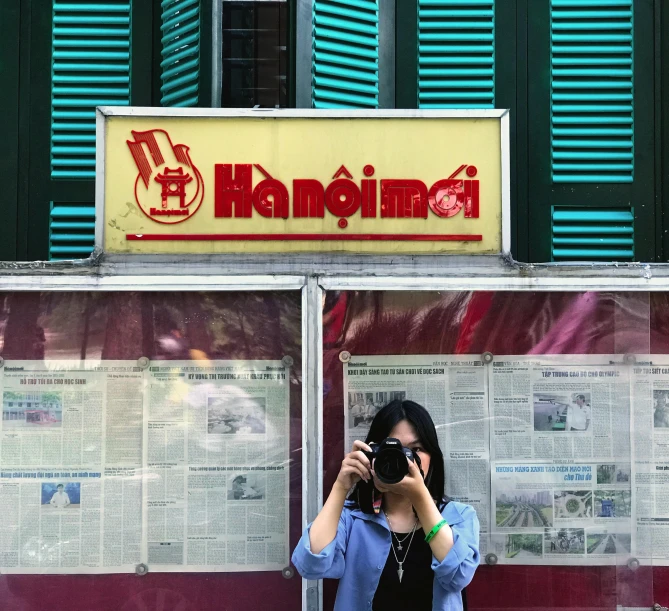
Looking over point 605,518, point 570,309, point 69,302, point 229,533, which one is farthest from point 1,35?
point 605,518

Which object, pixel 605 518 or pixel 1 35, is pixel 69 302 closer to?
pixel 1 35

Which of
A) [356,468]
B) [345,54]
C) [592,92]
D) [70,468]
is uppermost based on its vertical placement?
[345,54]

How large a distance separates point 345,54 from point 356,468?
2.15m

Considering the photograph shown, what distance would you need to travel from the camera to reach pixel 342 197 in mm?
3070

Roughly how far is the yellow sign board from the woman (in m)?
1.01

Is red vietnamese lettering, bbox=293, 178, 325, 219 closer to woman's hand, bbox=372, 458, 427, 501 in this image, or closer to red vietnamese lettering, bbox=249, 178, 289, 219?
red vietnamese lettering, bbox=249, 178, 289, 219

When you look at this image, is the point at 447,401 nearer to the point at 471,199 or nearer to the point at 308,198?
the point at 471,199

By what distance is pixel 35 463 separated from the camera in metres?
3.17

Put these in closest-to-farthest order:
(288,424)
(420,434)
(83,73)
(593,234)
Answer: (420,434), (288,424), (593,234), (83,73)

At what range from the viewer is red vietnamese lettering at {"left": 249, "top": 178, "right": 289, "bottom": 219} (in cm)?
306

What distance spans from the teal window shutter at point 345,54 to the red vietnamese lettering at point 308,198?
703 millimetres

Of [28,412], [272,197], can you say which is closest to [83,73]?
[272,197]

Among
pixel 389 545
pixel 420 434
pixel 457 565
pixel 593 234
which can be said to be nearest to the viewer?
pixel 457 565

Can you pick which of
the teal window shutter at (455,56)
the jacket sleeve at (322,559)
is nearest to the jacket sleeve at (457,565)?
the jacket sleeve at (322,559)
